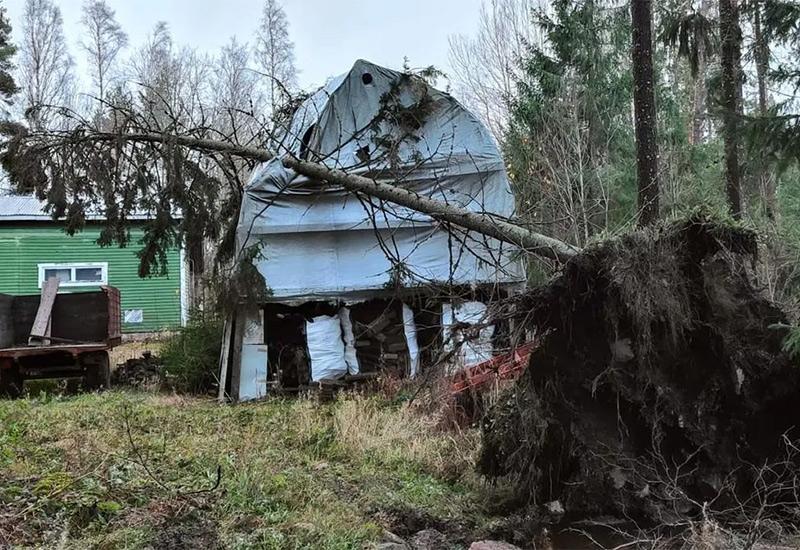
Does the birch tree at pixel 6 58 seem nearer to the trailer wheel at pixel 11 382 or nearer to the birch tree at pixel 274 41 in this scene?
the birch tree at pixel 274 41

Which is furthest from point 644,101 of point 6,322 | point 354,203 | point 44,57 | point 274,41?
point 44,57

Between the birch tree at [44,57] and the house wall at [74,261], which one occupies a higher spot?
the birch tree at [44,57]

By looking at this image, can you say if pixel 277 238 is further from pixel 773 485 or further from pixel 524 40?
pixel 524 40

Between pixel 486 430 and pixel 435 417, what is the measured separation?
4.57ft

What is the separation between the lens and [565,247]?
5797 mm

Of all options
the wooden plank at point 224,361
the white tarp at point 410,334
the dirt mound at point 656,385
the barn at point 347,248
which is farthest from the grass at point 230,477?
the white tarp at point 410,334

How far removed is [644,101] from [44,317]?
9.88 m

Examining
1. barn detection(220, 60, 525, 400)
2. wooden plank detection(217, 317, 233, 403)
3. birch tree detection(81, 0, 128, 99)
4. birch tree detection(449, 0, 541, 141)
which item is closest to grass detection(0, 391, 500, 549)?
wooden plank detection(217, 317, 233, 403)

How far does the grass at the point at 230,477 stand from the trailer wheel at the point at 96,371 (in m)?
2.70

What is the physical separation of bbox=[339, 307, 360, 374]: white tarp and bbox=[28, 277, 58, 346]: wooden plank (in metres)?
→ 4.80

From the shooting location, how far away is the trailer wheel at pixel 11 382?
10562 millimetres

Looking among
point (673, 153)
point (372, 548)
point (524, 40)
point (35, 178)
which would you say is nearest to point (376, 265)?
point (35, 178)

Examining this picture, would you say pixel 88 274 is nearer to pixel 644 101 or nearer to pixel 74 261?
pixel 74 261

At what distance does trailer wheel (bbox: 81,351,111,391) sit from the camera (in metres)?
11.0
